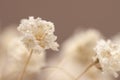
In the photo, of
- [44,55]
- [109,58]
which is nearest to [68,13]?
[44,55]

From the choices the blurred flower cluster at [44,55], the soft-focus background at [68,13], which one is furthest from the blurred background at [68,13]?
the blurred flower cluster at [44,55]

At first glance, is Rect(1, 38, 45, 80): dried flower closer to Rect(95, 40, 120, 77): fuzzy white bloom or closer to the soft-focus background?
Rect(95, 40, 120, 77): fuzzy white bloom

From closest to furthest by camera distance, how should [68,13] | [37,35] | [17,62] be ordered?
[37,35], [17,62], [68,13]

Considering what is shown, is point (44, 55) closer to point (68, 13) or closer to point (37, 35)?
point (37, 35)

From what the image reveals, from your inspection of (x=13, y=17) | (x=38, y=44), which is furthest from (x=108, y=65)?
(x=13, y=17)

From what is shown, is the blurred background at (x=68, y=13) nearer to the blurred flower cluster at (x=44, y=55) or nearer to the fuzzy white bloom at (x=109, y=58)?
the blurred flower cluster at (x=44, y=55)

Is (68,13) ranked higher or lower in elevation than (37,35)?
higher
